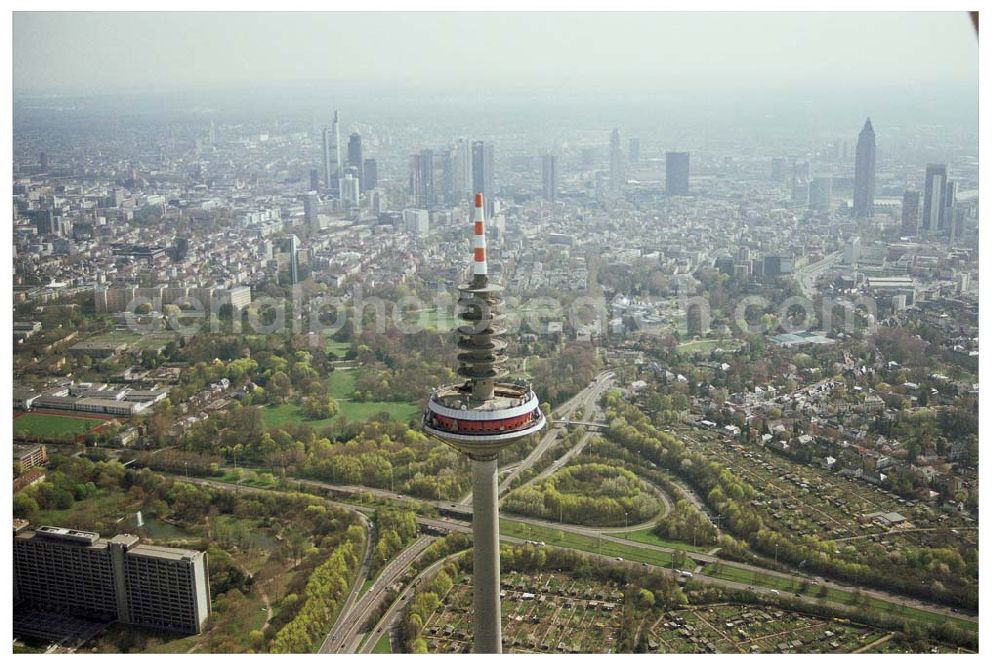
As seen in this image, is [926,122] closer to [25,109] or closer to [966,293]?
[966,293]

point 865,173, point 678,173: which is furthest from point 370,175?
point 865,173

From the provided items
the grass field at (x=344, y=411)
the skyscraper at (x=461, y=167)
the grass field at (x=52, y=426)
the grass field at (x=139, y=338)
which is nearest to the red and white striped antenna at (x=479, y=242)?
the grass field at (x=344, y=411)

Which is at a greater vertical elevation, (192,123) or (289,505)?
(192,123)

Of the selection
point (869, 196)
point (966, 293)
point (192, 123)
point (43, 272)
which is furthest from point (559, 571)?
point (192, 123)

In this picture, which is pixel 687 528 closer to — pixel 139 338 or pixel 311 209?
pixel 139 338

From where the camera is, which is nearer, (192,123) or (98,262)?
(98,262)

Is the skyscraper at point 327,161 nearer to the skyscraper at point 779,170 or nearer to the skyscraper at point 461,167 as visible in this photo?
the skyscraper at point 461,167

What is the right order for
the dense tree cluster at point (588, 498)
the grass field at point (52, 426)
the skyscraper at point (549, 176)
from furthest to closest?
the skyscraper at point (549, 176) < the grass field at point (52, 426) < the dense tree cluster at point (588, 498)

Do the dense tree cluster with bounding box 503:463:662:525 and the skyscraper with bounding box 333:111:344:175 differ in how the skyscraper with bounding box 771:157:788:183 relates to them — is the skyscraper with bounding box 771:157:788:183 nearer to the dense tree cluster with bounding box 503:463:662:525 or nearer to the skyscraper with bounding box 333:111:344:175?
the skyscraper with bounding box 333:111:344:175
